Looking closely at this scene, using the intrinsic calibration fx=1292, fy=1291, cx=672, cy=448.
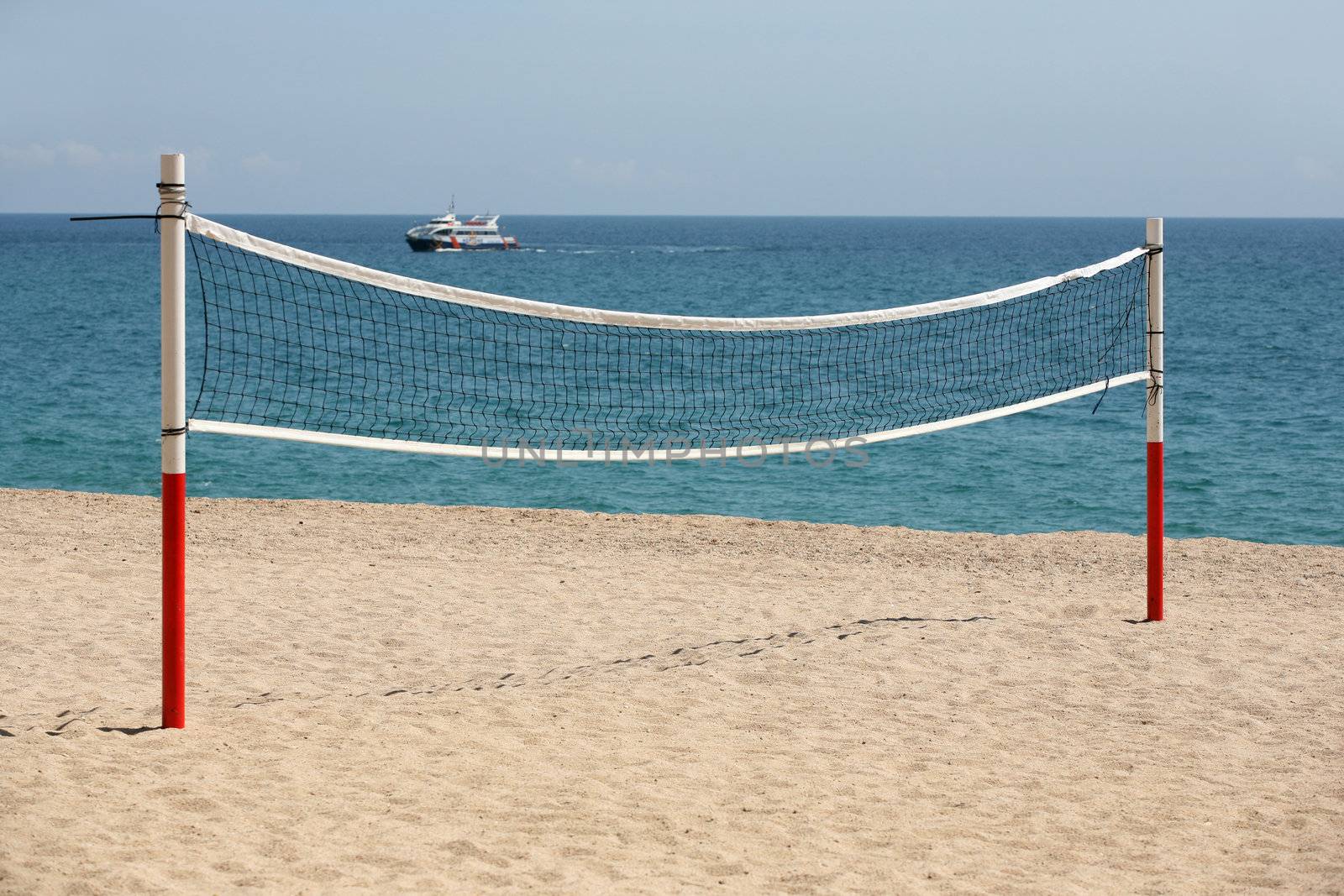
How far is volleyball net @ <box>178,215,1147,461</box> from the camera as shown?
746cm

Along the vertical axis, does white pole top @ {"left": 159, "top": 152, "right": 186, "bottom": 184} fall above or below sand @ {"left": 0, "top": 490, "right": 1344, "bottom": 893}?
above

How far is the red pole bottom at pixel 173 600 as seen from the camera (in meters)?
5.57

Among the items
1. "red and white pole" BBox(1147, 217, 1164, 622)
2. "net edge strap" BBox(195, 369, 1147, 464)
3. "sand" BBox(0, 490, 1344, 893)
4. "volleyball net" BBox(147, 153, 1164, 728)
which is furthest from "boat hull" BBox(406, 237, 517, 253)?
"red and white pole" BBox(1147, 217, 1164, 622)

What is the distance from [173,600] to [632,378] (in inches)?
903

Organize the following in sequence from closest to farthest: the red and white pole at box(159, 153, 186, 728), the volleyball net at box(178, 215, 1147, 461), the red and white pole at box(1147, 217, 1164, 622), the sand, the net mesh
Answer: the sand, the red and white pole at box(159, 153, 186, 728), the volleyball net at box(178, 215, 1147, 461), the red and white pole at box(1147, 217, 1164, 622), the net mesh

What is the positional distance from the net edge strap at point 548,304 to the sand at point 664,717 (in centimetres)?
184

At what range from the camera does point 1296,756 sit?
565 cm

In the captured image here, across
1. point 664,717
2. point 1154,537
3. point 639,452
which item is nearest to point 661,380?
point 639,452

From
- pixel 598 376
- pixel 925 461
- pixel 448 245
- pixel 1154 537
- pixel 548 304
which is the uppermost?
pixel 448 245

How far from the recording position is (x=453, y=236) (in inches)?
4001

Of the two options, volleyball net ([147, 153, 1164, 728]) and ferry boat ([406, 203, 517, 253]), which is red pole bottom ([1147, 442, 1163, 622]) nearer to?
volleyball net ([147, 153, 1164, 728])

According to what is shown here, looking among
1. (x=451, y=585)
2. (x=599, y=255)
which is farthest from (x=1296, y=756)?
(x=599, y=255)

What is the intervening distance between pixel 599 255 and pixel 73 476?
298 ft

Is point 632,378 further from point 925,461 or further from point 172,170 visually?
point 172,170
